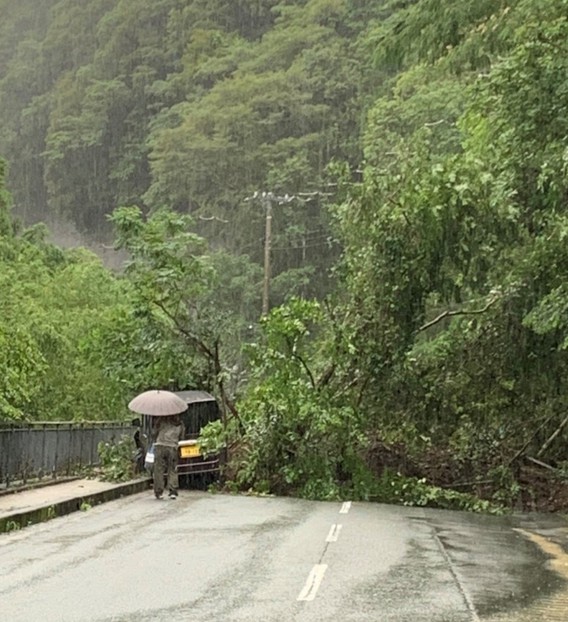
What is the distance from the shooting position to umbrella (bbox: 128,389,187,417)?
794 inches

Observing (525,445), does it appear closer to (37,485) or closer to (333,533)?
(333,533)

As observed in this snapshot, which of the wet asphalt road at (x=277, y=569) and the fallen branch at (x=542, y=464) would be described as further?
the fallen branch at (x=542, y=464)

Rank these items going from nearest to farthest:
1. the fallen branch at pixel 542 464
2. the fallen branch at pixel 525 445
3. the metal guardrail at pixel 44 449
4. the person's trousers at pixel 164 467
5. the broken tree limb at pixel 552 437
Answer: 1. the metal guardrail at pixel 44 449
2. the person's trousers at pixel 164 467
3. the broken tree limb at pixel 552 437
4. the fallen branch at pixel 525 445
5. the fallen branch at pixel 542 464

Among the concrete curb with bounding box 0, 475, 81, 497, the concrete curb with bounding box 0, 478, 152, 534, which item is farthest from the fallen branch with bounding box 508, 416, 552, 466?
the concrete curb with bounding box 0, 475, 81, 497

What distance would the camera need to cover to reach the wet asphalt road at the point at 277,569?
875 cm

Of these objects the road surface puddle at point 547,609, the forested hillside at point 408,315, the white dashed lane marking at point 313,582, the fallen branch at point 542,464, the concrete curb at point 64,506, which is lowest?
the road surface puddle at point 547,609

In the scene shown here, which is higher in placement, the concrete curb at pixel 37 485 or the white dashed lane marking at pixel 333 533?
the concrete curb at pixel 37 485

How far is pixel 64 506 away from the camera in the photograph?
58.0 ft

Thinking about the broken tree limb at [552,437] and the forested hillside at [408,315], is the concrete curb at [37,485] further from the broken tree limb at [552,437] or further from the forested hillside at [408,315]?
the broken tree limb at [552,437]

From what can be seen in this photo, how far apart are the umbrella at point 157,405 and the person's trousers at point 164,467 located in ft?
2.23

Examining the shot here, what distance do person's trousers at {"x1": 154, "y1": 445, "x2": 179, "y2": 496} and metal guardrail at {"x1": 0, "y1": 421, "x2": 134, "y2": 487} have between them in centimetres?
253

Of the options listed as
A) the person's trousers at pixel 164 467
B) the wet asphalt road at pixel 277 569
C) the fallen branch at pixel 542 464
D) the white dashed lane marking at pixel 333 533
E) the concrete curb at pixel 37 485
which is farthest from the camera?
the fallen branch at pixel 542 464

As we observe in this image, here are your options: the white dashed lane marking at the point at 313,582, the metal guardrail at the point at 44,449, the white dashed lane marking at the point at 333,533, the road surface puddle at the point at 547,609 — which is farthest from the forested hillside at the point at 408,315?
the white dashed lane marking at the point at 313,582

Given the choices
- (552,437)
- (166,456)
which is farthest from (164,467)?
(552,437)
